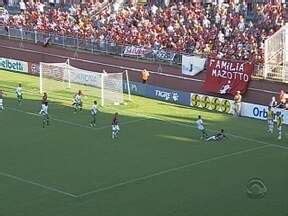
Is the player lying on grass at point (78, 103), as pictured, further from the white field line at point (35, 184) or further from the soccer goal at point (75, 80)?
the white field line at point (35, 184)

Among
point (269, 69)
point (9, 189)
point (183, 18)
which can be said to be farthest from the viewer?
point (183, 18)

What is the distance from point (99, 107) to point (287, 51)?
34.0 feet

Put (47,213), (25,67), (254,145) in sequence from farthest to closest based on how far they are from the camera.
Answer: (25,67)
(254,145)
(47,213)

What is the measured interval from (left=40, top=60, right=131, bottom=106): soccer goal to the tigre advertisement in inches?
161

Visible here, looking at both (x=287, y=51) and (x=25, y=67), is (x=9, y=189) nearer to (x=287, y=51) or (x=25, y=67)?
Result: (x=287, y=51)

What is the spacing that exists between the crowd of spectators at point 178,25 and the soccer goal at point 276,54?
0.73 m

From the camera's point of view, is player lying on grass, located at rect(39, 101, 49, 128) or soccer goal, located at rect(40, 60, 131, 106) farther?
soccer goal, located at rect(40, 60, 131, 106)

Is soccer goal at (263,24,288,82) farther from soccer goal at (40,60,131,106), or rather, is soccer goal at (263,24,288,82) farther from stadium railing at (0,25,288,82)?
soccer goal at (40,60,131,106)

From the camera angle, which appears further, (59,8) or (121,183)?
(59,8)

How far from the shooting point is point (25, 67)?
2048 inches

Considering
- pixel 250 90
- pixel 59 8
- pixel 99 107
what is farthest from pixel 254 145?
pixel 59 8

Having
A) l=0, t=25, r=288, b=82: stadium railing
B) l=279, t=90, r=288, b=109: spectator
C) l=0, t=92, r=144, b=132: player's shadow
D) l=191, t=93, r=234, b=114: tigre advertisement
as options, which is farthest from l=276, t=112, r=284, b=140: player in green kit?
l=0, t=92, r=144, b=132: player's shadow

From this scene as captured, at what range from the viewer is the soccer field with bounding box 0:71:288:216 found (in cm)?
2352

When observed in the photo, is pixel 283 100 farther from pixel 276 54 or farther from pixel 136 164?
pixel 136 164
